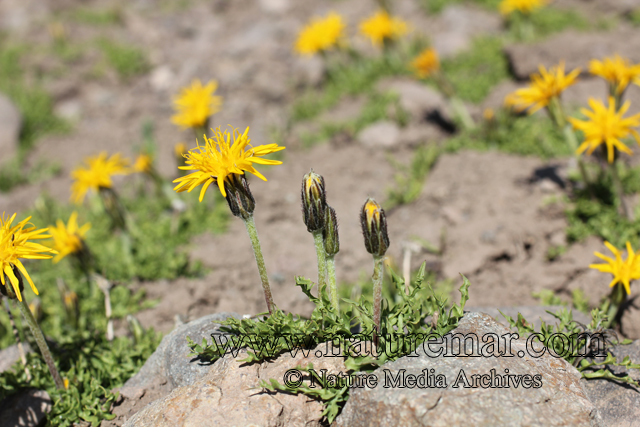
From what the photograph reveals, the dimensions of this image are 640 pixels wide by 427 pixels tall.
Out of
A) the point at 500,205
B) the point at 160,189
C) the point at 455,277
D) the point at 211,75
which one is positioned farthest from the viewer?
the point at 211,75

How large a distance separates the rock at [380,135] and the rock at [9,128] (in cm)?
541

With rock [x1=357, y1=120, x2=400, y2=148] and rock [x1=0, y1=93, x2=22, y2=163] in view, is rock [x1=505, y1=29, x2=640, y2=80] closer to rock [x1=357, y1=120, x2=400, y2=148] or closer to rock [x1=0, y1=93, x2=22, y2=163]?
rock [x1=357, y1=120, x2=400, y2=148]

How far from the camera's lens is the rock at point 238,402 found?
2768mm

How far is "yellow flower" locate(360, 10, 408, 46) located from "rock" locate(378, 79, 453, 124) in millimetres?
1055

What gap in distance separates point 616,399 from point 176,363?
2.82 m

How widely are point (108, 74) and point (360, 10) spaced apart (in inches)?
206

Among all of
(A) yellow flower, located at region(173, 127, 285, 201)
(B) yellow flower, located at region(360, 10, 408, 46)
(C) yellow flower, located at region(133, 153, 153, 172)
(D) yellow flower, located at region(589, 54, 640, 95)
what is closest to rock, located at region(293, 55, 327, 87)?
(B) yellow flower, located at region(360, 10, 408, 46)

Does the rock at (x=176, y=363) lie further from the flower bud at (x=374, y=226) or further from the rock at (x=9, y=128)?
the rock at (x=9, y=128)

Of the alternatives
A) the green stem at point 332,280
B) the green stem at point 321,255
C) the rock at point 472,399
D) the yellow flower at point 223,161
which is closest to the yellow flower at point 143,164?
the yellow flower at point 223,161

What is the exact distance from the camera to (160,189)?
6227mm

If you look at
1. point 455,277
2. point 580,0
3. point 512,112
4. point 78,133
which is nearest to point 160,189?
point 78,133

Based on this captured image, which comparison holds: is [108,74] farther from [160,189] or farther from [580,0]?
[580,0]

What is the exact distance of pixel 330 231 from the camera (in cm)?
298

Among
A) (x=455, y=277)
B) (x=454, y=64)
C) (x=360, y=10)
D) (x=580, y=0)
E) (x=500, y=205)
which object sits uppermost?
(x=360, y=10)
